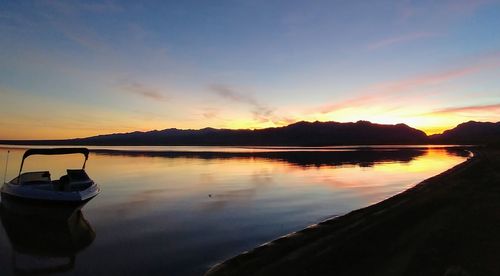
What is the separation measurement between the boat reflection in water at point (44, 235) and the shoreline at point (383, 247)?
6.22 m

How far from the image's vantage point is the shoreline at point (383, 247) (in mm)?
10156

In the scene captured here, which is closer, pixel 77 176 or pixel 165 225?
pixel 165 225

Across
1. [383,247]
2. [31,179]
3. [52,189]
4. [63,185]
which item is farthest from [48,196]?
[383,247]

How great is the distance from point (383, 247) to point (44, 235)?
15423 mm

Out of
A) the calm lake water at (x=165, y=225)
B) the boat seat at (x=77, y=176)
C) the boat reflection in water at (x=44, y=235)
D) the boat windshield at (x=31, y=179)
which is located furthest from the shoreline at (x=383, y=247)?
the boat windshield at (x=31, y=179)

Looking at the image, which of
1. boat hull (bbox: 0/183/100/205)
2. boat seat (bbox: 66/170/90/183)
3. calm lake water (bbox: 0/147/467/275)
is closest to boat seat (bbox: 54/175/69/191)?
boat seat (bbox: 66/170/90/183)

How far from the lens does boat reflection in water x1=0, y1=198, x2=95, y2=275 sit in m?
13.7

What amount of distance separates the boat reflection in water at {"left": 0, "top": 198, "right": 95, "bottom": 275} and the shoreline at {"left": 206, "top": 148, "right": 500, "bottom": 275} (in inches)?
245

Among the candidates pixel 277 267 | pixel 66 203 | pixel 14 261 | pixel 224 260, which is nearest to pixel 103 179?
pixel 66 203

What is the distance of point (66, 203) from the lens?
20.0 metres

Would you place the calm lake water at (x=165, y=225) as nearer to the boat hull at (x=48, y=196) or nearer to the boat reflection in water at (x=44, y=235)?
the boat reflection in water at (x=44, y=235)

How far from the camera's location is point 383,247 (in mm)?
12188

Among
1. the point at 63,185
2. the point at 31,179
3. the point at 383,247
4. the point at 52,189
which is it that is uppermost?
the point at 31,179

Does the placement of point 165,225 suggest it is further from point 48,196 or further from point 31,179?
point 31,179
